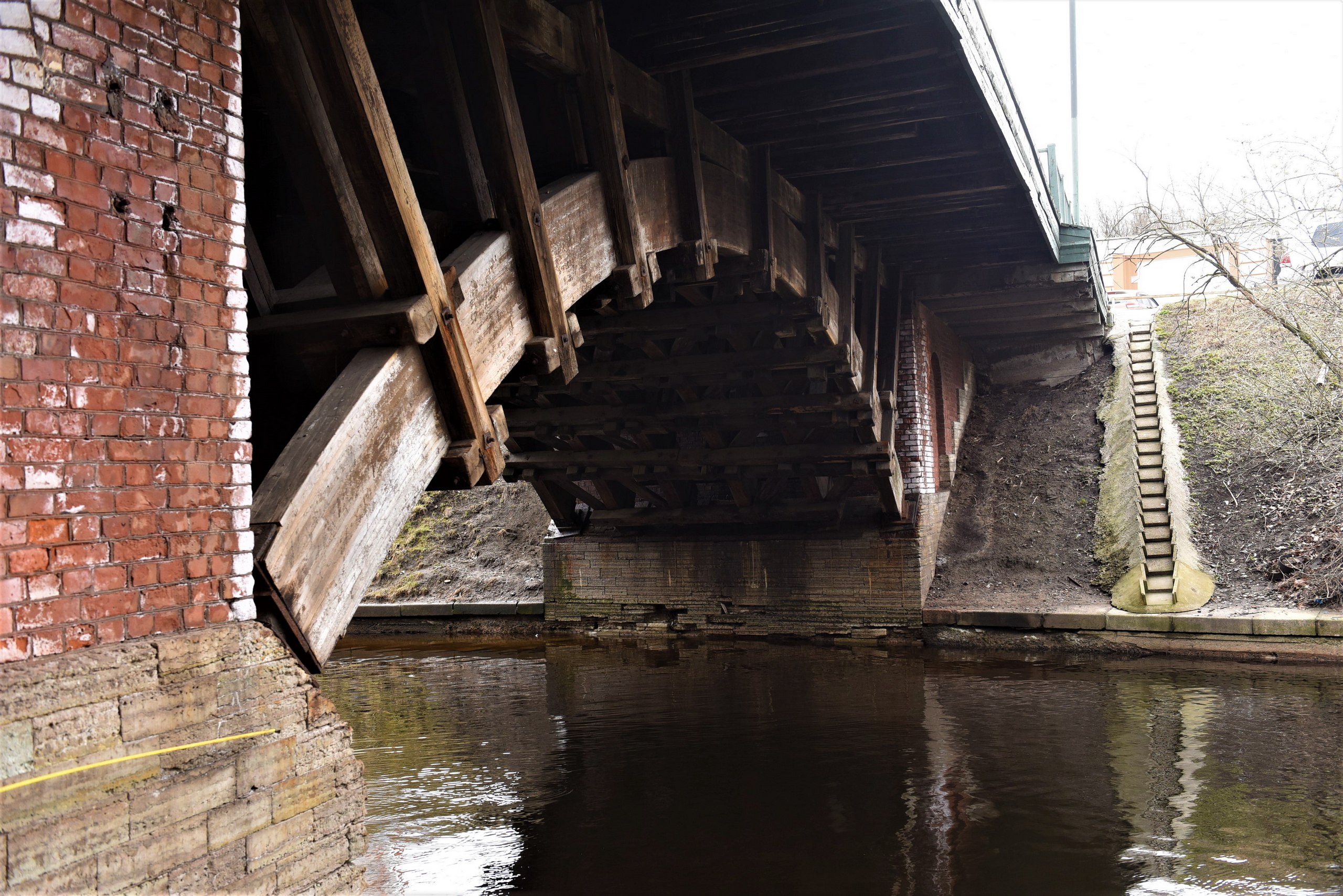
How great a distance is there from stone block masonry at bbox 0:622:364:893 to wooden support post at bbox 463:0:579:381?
2.17 m

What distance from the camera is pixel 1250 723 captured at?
757 centimetres

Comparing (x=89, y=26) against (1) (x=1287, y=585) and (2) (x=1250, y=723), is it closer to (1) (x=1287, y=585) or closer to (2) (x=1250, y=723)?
(2) (x=1250, y=723)

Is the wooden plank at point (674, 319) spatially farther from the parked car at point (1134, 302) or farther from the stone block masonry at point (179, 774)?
the parked car at point (1134, 302)

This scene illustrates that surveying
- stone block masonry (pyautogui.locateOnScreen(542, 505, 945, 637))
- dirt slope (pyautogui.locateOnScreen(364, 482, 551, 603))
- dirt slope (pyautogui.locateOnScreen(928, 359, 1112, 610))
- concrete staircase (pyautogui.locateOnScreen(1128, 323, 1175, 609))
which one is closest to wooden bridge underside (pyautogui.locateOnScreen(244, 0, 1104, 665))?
stone block masonry (pyautogui.locateOnScreen(542, 505, 945, 637))

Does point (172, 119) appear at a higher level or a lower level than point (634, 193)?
lower

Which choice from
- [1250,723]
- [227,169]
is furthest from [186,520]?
[1250,723]

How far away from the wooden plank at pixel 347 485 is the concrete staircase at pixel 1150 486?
968 centimetres

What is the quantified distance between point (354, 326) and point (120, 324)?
121cm

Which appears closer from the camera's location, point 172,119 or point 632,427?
point 172,119

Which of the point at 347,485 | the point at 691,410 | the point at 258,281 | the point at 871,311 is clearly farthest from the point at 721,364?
the point at 347,485

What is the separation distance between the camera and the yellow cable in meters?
2.20

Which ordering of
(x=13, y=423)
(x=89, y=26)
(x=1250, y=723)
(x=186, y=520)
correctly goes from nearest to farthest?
(x=13, y=423)
(x=89, y=26)
(x=186, y=520)
(x=1250, y=723)

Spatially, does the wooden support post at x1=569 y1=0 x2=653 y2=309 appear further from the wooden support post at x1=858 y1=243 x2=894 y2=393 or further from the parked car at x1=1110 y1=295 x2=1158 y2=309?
the parked car at x1=1110 y1=295 x2=1158 y2=309

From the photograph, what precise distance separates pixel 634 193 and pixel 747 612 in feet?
28.0
